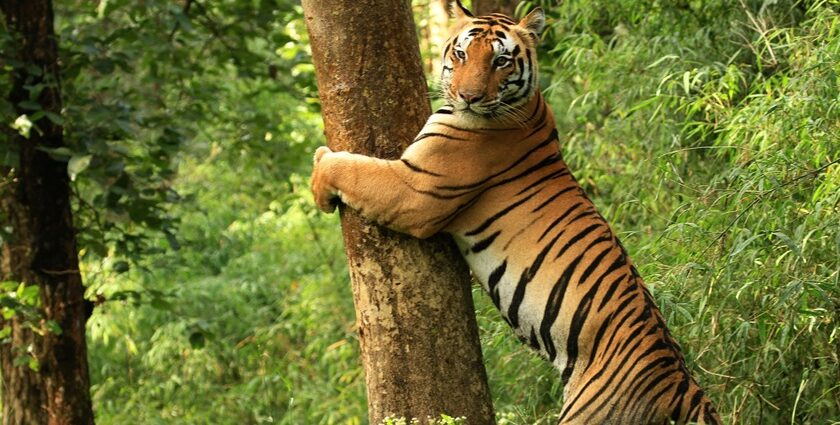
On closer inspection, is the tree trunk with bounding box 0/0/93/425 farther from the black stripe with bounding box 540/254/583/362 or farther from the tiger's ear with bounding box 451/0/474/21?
the black stripe with bounding box 540/254/583/362

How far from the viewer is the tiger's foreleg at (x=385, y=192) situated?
11.0 feet

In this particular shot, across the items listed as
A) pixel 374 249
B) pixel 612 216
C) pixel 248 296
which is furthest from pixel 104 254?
pixel 248 296

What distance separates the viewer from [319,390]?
316 inches

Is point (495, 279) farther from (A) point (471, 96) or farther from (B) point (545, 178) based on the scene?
(A) point (471, 96)

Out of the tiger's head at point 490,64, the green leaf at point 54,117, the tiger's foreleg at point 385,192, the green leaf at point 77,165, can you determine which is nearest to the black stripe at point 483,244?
the tiger's foreleg at point 385,192

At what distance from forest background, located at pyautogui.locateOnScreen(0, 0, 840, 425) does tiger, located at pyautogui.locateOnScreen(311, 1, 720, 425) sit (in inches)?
17.7

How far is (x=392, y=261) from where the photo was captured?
11.0ft

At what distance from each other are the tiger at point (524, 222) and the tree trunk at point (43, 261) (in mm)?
2563

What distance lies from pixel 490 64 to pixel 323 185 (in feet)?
1.96

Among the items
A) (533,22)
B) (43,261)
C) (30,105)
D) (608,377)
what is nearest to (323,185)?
(533,22)

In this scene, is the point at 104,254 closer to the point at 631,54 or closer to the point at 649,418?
the point at 631,54

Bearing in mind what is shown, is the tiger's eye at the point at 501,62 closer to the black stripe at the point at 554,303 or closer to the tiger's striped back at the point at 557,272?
the tiger's striped back at the point at 557,272

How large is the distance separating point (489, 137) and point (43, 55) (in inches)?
112

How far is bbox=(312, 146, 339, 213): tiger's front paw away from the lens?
3.44 m
